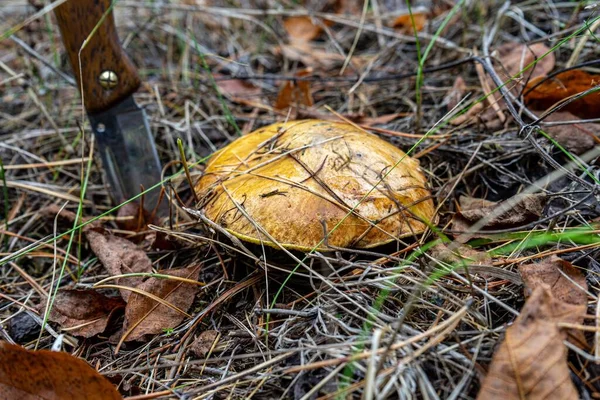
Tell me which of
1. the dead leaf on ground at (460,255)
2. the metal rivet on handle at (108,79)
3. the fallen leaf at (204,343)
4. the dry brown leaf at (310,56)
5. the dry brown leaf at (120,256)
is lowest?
the fallen leaf at (204,343)

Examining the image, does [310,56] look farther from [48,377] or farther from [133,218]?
[48,377]

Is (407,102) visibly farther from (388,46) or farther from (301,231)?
(301,231)

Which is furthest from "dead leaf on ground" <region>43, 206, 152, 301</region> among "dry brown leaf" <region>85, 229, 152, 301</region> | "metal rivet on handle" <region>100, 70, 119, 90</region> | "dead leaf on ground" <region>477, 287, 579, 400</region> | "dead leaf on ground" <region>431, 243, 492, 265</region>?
"dead leaf on ground" <region>477, 287, 579, 400</region>

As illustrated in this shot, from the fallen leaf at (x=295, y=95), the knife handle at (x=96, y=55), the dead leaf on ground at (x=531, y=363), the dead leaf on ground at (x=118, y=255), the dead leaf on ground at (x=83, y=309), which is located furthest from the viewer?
the fallen leaf at (x=295, y=95)

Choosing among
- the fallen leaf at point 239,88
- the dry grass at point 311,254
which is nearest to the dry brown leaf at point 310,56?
the dry grass at point 311,254

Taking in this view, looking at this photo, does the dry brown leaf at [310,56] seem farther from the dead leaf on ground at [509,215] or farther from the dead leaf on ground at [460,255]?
the dead leaf on ground at [460,255]

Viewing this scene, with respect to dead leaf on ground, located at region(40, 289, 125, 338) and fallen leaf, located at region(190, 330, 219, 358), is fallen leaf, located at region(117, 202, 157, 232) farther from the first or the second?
fallen leaf, located at region(190, 330, 219, 358)
